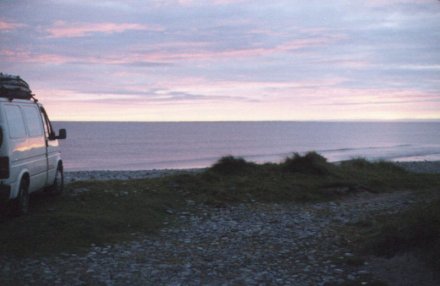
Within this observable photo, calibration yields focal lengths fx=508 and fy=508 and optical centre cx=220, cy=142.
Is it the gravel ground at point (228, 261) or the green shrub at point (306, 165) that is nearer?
the gravel ground at point (228, 261)

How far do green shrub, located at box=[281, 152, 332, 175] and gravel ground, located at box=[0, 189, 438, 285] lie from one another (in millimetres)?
6743

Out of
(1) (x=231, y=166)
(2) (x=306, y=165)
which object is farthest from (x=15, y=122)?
(2) (x=306, y=165)

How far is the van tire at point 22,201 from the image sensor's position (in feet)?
35.2

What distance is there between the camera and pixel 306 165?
65.8 feet

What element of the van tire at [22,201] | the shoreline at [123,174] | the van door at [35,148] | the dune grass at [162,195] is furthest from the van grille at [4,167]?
the shoreline at [123,174]

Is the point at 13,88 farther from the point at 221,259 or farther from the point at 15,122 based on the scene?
the point at 221,259

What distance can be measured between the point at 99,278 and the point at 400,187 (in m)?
13.8

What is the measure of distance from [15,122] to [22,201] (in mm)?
1705

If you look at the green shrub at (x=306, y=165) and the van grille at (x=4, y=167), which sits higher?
the van grille at (x=4, y=167)

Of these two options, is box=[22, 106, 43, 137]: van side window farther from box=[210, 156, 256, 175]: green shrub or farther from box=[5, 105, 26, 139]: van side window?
box=[210, 156, 256, 175]: green shrub

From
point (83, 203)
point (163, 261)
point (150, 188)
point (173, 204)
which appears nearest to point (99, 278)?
point (163, 261)

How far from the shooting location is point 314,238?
1041 cm

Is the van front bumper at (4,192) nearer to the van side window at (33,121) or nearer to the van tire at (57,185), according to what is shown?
the van side window at (33,121)

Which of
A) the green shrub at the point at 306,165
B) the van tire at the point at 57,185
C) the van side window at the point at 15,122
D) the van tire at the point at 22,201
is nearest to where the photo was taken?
the van side window at the point at 15,122
